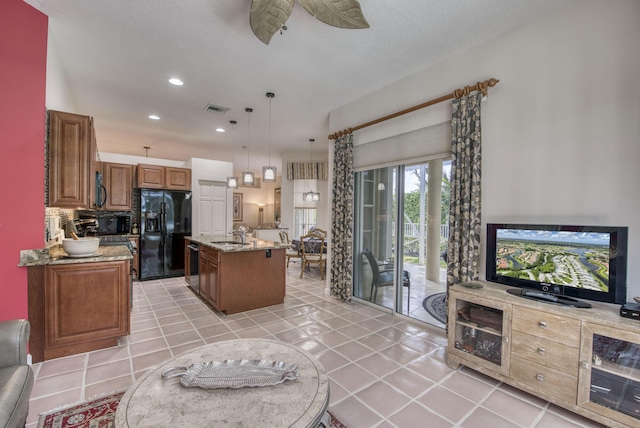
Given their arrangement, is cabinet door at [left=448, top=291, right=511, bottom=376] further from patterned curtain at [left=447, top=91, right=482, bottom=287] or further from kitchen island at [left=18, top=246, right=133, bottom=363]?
kitchen island at [left=18, top=246, right=133, bottom=363]

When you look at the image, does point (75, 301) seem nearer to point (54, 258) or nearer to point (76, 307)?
point (76, 307)

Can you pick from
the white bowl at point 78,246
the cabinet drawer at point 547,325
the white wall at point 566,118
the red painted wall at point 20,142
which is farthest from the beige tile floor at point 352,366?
the white wall at point 566,118

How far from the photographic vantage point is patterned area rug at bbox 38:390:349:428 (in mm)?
1751

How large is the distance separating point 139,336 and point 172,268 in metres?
3.02

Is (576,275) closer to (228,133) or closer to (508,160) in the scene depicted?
(508,160)

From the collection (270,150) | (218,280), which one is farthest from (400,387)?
(270,150)

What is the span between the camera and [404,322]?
11.5 feet

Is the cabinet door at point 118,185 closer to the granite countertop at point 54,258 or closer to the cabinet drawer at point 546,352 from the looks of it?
the granite countertop at point 54,258

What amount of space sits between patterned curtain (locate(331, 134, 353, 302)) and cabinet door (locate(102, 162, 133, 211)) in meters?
4.29

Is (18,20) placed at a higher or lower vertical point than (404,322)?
higher

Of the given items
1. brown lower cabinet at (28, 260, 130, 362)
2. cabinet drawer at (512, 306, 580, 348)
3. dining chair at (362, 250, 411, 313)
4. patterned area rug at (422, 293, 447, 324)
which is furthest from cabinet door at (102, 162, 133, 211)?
cabinet drawer at (512, 306, 580, 348)

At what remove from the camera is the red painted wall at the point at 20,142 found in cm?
227

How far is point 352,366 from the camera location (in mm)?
2465

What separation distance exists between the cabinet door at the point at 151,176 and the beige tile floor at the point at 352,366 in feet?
8.45
